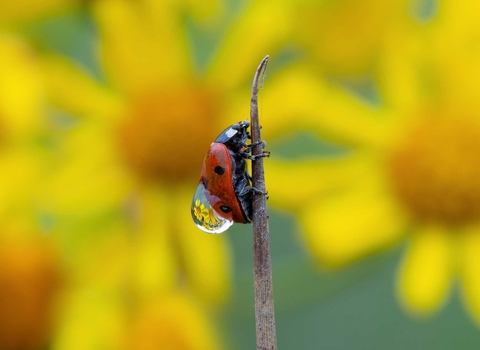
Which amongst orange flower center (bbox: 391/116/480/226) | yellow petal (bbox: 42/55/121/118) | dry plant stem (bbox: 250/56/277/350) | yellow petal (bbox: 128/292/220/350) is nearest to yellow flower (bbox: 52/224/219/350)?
yellow petal (bbox: 128/292/220/350)

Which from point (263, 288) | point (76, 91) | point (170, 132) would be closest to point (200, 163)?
point (170, 132)

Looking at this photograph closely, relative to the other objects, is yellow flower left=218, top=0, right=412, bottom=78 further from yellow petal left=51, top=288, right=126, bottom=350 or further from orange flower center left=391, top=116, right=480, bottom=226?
yellow petal left=51, top=288, right=126, bottom=350

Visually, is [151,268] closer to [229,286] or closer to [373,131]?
[229,286]

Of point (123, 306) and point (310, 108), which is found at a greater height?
point (310, 108)

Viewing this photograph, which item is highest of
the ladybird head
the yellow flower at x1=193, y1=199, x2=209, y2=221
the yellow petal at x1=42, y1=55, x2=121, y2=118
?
the yellow petal at x1=42, y1=55, x2=121, y2=118

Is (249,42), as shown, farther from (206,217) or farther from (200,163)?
(206,217)
